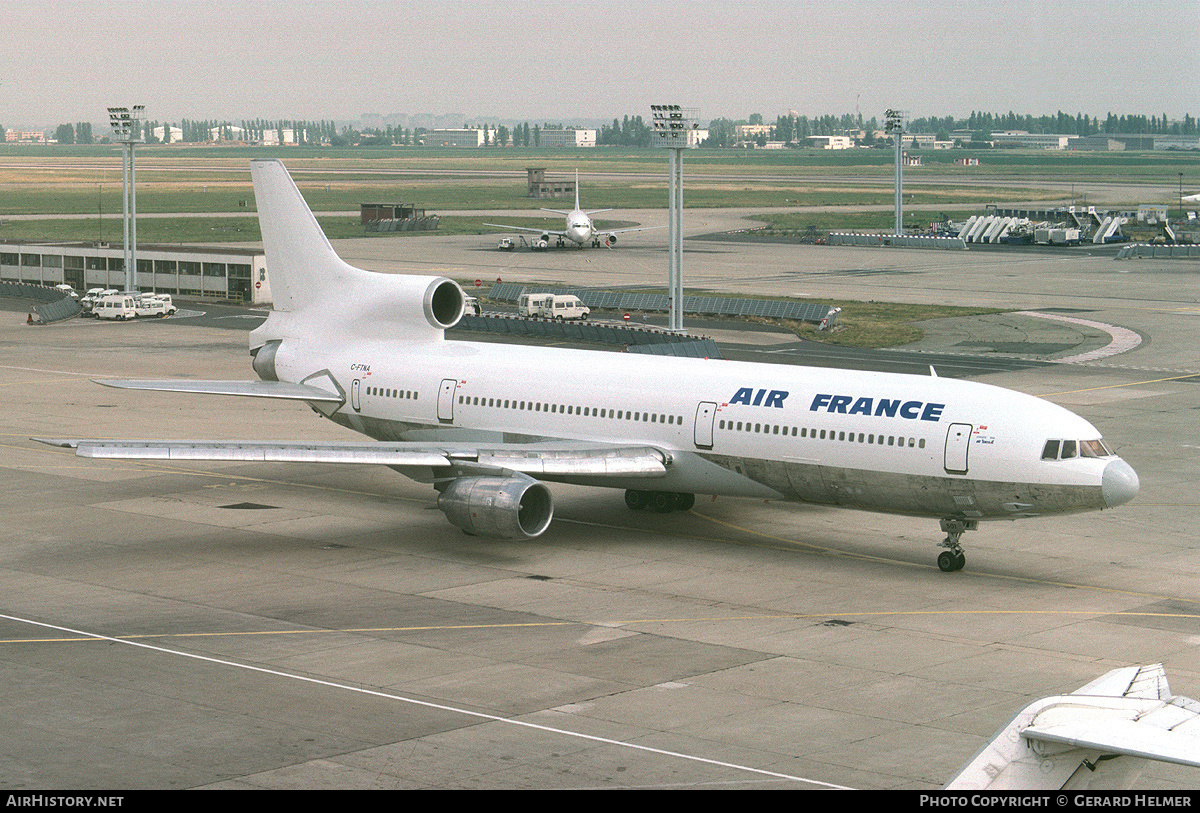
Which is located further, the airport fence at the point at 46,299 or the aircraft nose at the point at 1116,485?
the airport fence at the point at 46,299

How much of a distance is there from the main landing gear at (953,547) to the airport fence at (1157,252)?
10780 centimetres

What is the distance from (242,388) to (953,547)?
841 inches

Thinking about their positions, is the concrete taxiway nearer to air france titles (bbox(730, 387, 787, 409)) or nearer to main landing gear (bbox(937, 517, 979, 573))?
main landing gear (bbox(937, 517, 979, 573))

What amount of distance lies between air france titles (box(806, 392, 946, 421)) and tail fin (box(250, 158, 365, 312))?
57.0 ft

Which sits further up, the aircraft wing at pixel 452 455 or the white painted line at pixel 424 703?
the aircraft wing at pixel 452 455

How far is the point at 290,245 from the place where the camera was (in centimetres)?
4688

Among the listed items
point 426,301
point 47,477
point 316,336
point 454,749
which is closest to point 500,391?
point 426,301

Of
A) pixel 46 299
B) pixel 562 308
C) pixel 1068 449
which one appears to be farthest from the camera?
pixel 46 299

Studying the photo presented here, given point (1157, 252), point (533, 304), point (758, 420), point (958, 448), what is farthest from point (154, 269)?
point (1157, 252)

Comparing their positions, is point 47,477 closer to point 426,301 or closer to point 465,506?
point 426,301

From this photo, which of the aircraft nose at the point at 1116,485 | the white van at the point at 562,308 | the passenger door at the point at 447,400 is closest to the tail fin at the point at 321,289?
the passenger door at the point at 447,400

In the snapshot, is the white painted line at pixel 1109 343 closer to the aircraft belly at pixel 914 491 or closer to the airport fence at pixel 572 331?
the airport fence at pixel 572 331

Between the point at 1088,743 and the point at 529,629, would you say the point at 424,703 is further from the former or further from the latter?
the point at 1088,743

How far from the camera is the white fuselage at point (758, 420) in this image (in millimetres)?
33500
